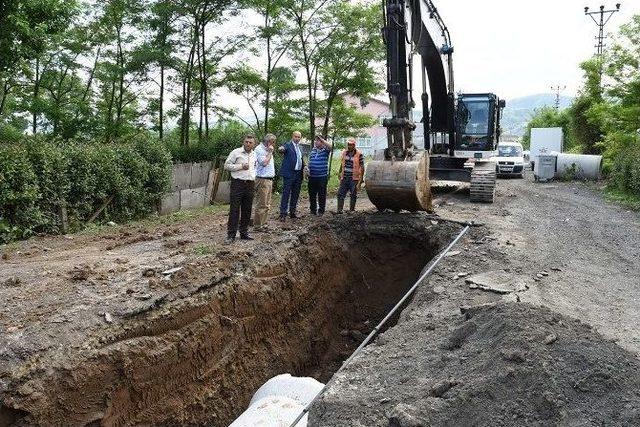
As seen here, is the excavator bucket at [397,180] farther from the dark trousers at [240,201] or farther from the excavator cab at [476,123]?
the excavator cab at [476,123]

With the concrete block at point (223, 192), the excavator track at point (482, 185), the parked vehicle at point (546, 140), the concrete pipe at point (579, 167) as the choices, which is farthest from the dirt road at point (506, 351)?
the parked vehicle at point (546, 140)

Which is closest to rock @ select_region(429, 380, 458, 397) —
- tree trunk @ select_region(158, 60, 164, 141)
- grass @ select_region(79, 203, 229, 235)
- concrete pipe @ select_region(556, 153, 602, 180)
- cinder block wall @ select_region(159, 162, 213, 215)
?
grass @ select_region(79, 203, 229, 235)

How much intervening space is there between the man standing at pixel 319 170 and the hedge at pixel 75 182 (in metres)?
4.73

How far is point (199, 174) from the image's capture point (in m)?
17.1

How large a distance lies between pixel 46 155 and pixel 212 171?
7122mm

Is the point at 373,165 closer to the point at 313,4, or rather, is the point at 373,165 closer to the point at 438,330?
the point at 438,330

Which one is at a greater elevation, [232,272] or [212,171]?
[212,171]

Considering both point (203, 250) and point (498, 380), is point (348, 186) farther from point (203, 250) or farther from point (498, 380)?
point (498, 380)

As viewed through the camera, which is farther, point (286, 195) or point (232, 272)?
point (286, 195)

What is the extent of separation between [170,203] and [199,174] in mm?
2108

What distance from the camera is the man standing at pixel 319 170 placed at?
1079cm

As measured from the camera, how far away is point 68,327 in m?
5.62

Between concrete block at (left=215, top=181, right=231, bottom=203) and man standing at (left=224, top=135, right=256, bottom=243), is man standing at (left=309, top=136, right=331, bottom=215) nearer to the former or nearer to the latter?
man standing at (left=224, top=135, right=256, bottom=243)

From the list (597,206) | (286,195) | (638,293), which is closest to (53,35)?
(286,195)
